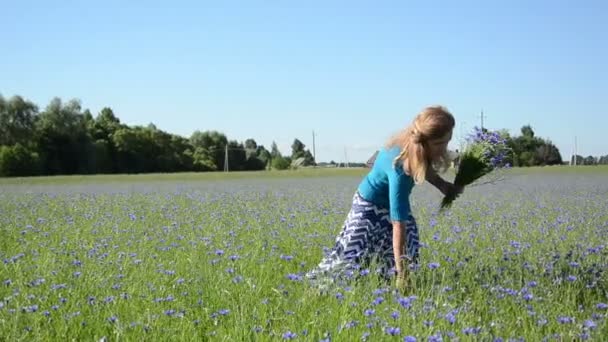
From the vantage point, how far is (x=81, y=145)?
50.7 meters

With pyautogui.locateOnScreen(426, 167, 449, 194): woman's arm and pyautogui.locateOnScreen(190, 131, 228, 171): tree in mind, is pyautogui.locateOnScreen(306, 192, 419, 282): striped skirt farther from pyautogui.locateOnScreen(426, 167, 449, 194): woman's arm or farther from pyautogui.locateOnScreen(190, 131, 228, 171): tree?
pyautogui.locateOnScreen(190, 131, 228, 171): tree

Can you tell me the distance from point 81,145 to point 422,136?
51.0 m

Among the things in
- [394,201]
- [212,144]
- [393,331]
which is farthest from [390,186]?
[212,144]

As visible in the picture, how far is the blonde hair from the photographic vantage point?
3.68 m

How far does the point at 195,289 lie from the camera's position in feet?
12.5

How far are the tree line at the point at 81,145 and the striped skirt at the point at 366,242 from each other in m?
43.4

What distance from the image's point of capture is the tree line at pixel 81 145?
4700 centimetres

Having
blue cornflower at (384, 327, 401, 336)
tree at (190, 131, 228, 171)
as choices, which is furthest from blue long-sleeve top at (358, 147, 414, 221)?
tree at (190, 131, 228, 171)

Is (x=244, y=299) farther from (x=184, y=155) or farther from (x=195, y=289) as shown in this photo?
(x=184, y=155)

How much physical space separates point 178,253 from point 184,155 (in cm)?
5630

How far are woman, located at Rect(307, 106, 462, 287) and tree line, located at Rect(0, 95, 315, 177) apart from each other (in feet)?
143

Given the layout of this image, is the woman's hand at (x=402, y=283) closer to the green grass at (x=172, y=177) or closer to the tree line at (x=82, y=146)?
the green grass at (x=172, y=177)

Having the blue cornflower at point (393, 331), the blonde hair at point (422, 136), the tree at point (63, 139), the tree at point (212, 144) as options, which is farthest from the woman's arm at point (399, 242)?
the tree at point (212, 144)

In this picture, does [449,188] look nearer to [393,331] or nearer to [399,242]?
[399,242]
